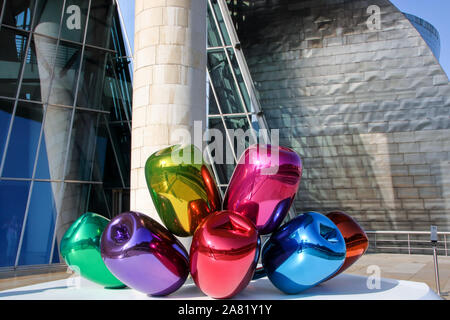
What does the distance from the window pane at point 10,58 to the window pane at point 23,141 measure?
0.74 metres

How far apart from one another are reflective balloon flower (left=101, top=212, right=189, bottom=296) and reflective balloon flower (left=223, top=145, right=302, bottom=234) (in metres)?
0.93

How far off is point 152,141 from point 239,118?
11.1 metres

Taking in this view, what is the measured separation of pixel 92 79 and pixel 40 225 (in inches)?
252

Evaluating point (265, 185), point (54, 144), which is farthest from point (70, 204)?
point (265, 185)

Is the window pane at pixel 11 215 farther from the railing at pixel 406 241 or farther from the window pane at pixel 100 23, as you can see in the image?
the railing at pixel 406 241

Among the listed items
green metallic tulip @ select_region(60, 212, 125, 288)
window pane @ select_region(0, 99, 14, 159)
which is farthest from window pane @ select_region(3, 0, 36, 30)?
Result: green metallic tulip @ select_region(60, 212, 125, 288)

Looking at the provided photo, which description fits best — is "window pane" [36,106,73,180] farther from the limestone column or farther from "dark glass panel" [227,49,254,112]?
the limestone column

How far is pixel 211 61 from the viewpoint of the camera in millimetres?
18188

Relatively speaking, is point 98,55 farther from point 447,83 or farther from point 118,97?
point 447,83

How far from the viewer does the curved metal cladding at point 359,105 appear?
17.7 meters

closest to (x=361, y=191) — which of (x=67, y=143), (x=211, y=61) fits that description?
(x=211, y=61)

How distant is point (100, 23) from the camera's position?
698 inches

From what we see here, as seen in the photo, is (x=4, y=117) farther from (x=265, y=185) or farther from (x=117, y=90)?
(x=265, y=185)

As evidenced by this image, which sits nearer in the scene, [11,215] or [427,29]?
[11,215]
